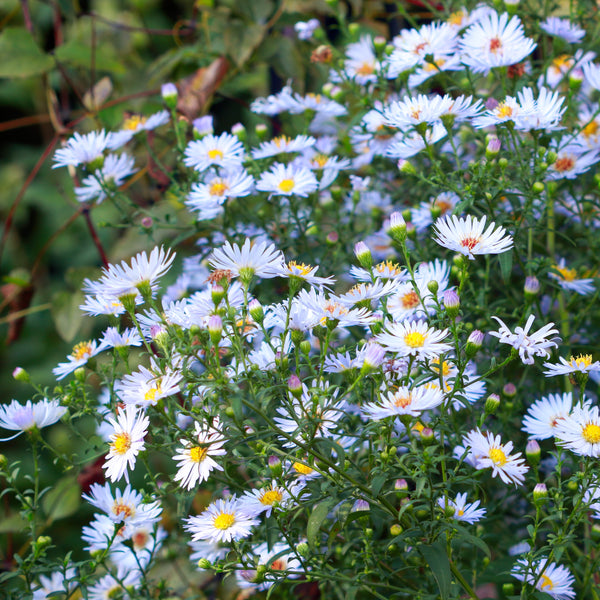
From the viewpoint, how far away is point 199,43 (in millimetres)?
1657

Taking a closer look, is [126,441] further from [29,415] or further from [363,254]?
[363,254]

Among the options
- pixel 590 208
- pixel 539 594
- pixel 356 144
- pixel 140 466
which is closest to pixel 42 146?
pixel 140 466

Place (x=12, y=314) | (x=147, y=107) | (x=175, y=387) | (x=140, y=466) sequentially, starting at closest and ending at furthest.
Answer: (x=175, y=387) → (x=12, y=314) → (x=147, y=107) → (x=140, y=466)

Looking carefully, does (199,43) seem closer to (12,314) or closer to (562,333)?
(12,314)

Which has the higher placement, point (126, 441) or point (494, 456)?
point (494, 456)

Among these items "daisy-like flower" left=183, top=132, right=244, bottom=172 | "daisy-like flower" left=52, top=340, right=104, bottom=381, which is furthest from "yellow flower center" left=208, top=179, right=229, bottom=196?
"daisy-like flower" left=52, top=340, right=104, bottom=381

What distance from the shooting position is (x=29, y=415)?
0.89 metres

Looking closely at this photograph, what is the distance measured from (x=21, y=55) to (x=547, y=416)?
1.28 meters

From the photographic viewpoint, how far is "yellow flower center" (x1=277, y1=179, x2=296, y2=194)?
3.62ft

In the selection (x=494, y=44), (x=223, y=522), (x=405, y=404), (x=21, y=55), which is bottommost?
(x=223, y=522)

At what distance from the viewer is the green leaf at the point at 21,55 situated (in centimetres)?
153

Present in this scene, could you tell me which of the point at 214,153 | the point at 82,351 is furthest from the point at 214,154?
the point at 82,351

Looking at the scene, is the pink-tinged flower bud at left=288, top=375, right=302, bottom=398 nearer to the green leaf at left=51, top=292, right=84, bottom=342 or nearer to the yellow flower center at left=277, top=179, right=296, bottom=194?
the yellow flower center at left=277, top=179, right=296, bottom=194

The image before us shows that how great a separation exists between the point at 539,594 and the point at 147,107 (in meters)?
1.29
